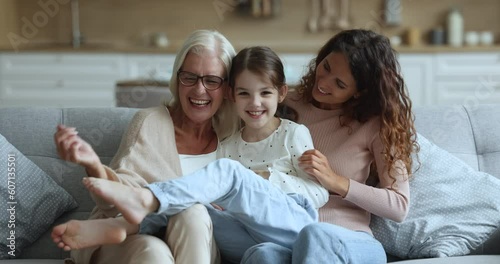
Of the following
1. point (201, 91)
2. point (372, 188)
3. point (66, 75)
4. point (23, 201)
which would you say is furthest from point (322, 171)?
point (66, 75)

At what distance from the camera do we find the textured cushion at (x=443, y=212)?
207cm

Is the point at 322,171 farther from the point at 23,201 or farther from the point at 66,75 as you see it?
the point at 66,75

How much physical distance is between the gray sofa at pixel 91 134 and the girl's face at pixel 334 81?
346mm

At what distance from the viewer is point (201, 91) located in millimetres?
2027

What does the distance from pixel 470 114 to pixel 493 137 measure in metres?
0.10

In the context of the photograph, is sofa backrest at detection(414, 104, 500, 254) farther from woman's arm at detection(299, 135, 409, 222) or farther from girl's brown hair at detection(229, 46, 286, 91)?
girl's brown hair at detection(229, 46, 286, 91)

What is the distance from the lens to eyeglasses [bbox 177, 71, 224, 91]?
6.70ft

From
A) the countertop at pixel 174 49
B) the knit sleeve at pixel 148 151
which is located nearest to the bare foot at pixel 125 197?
the knit sleeve at pixel 148 151

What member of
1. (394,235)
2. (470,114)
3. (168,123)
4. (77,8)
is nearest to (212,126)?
(168,123)

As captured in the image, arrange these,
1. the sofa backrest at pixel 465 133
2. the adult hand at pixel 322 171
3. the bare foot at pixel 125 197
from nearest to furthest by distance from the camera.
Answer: the bare foot at pixel 125 197 → the adult hand at pixel 322 171 → the sofa backrest at pixel 465 133

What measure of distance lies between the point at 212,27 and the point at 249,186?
4330mm

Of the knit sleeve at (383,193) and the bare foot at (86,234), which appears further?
the knit sleeve at (383,193)

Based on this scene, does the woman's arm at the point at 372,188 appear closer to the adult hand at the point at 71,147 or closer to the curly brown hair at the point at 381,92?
the curly brown hair at the point at 381,92

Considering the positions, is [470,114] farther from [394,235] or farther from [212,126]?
[212,126]
